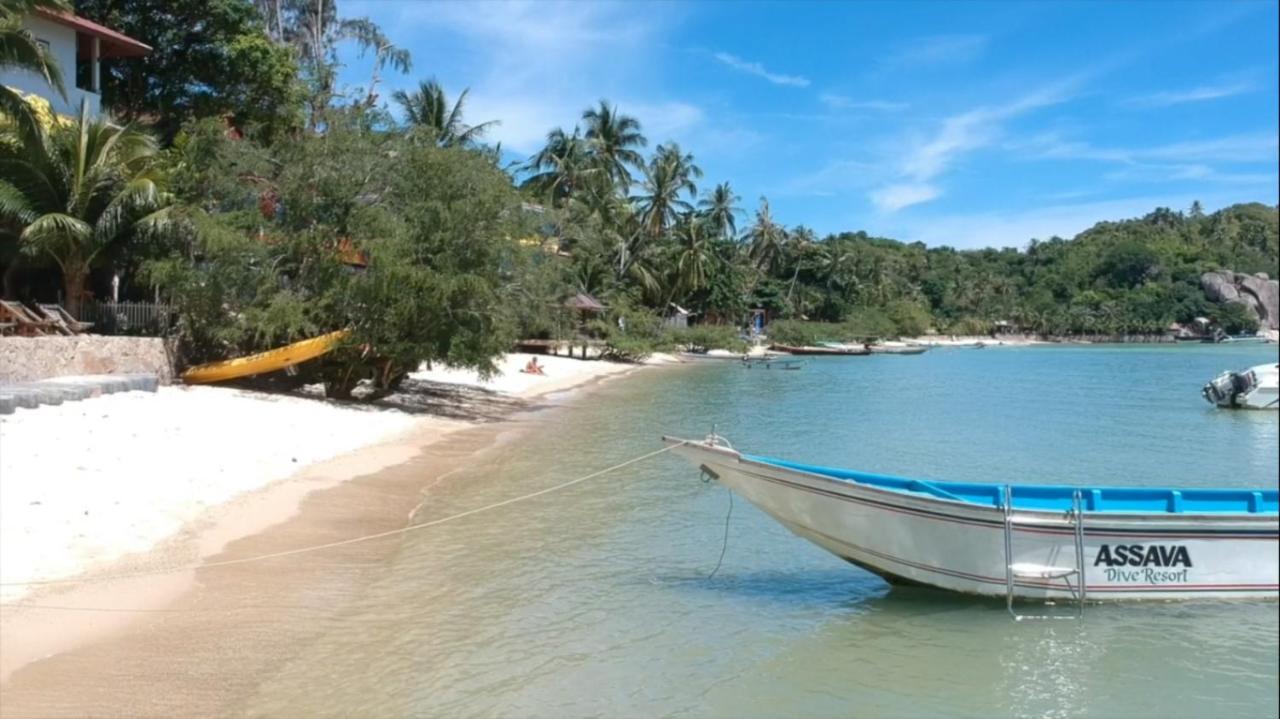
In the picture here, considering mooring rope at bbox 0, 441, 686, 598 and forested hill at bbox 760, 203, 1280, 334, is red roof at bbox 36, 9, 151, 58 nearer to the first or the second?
mooring rope at bbox 0, 441, 686, 598

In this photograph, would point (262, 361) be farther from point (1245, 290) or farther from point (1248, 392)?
point (1245, 290)

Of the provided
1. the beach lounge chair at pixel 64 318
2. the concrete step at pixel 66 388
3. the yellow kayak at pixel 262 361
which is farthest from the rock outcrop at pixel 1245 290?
the beach lounge chair at pixel 64 318

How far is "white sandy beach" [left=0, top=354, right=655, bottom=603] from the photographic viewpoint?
913cm

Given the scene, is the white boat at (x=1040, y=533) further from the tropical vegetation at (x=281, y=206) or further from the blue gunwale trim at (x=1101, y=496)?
the tropical vegetation at (x=281, y=206)

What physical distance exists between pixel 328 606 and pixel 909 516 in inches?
228

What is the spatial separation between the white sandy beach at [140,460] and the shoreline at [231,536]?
21 centimetres

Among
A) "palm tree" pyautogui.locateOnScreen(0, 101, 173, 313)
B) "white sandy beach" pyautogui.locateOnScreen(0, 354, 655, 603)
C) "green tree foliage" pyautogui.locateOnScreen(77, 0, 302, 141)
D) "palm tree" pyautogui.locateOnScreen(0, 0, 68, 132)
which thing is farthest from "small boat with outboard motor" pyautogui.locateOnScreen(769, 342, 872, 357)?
"palm tree" pyautogui.locateOnScreen(0, 0, 68, 132)

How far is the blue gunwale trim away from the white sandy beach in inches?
273

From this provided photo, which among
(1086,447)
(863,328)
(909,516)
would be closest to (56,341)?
(909,516)

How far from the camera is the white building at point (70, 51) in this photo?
21812 millimetres

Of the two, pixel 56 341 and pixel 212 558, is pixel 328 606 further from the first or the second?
pixel 56 341

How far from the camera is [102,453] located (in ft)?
40.0

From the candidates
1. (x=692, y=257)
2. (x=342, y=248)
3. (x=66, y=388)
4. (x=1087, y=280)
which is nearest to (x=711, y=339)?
(x=692, y=257)

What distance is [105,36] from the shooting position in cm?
2377
